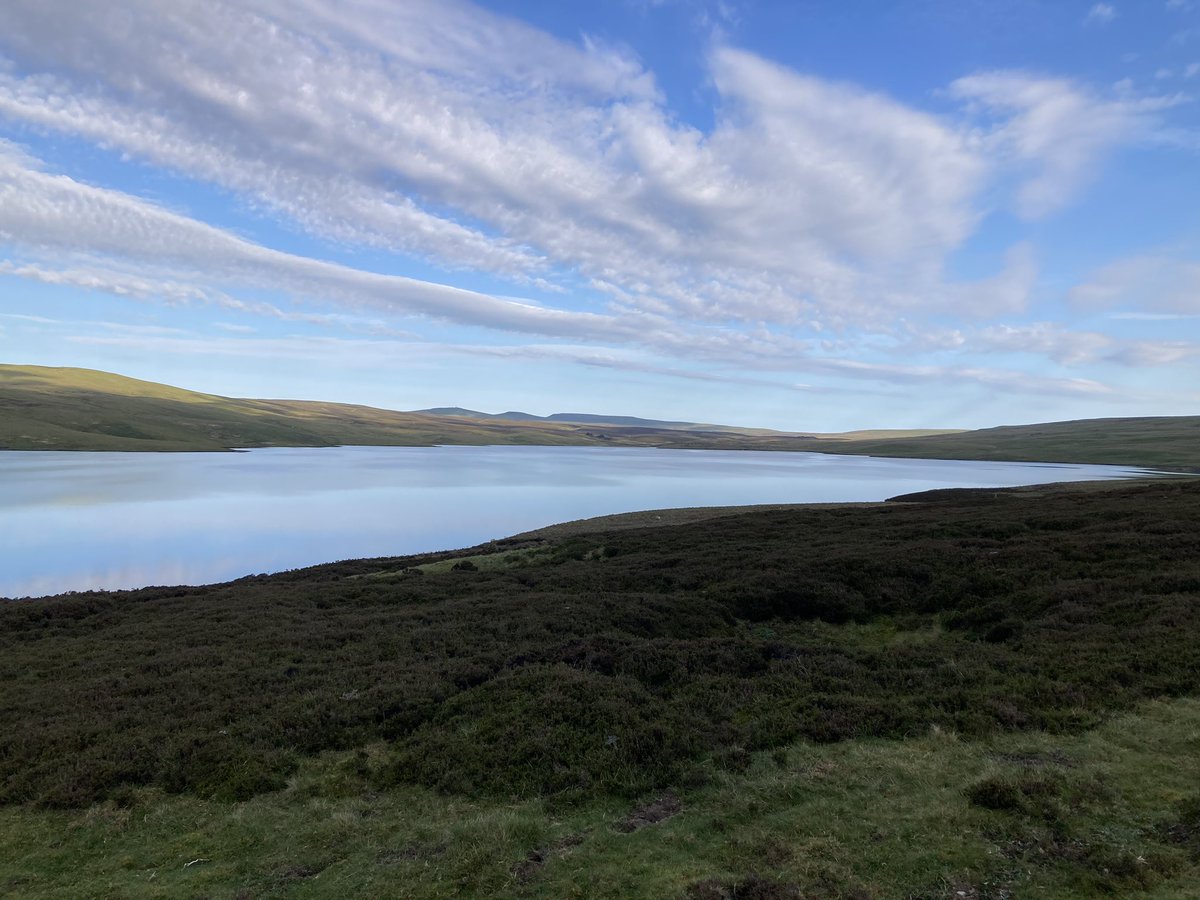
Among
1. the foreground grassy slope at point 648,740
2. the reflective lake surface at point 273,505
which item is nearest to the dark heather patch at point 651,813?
the foreground grassy slope at point 648,740

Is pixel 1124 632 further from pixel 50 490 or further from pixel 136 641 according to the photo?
pixel 50 490

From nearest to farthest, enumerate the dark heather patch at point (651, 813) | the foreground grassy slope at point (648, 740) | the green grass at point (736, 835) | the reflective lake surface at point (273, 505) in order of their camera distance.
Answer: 1. the green grass at point (736, 835)
2. the foreground grassy slope at point (648, 740)
3. the dark heather patch at point (651, 813)
4. the reflective lake surface at point (273, 505)

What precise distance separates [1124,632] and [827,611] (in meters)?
7.51

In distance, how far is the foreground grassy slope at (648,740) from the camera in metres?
7.99

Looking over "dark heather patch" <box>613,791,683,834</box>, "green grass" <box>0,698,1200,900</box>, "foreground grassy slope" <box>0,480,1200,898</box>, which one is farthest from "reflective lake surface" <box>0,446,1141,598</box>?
"dark heather patch" <box>613,791,683,834</box>

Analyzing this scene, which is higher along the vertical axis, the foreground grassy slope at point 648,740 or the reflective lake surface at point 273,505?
the foreground grassy slope at point 648,740

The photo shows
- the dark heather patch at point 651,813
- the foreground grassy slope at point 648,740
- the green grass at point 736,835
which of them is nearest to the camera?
the green grass at point 736,835

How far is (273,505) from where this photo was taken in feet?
217

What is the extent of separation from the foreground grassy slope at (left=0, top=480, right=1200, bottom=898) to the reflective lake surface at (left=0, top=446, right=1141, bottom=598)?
19.0 metres

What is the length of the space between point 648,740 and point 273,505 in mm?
64796

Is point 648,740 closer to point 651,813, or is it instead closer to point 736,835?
point 651,813

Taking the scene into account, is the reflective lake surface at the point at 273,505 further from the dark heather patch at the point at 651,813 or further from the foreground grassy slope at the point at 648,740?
the dark heather patch at the point at 651,813

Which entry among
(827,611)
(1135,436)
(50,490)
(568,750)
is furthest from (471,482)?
(1135,436)

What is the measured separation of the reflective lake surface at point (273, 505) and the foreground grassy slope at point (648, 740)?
19.0 metres
